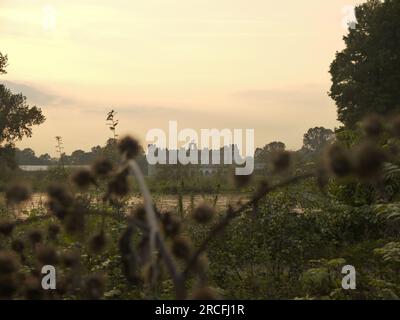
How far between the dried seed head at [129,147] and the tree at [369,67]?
3141cm

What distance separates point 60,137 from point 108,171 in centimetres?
1054

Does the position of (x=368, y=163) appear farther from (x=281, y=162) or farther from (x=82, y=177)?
(x=82, y=177)

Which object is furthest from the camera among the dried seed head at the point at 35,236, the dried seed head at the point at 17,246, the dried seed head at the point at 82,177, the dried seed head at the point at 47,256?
the dried seed head at the point at 17,246

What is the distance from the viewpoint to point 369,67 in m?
32.9

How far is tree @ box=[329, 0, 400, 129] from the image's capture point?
3225 centimetres

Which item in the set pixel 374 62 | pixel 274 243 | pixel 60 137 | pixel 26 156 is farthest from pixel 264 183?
→ pixel 26 156

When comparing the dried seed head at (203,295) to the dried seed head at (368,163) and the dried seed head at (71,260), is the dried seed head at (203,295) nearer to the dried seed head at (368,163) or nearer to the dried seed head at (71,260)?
the dried seed head at (368,163)

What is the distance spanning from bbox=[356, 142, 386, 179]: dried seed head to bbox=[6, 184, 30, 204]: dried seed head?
92cm

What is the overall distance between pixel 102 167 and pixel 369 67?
33324 mm

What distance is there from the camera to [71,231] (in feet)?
4.76

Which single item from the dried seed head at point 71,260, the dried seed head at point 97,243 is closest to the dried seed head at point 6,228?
the dried seed head at point 71,260

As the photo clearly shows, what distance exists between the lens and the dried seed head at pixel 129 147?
157 cm
